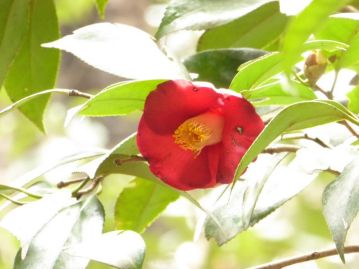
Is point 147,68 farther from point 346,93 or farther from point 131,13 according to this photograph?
point 131,13

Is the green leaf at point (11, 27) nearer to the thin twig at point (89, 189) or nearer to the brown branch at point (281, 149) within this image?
the thin twig at point (89, 189)

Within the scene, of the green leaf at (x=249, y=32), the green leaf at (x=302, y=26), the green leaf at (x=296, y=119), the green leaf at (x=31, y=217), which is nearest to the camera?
the green leaf at (x=302, y=26)

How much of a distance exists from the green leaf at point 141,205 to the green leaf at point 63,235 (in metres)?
0.14

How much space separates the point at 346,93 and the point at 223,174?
0.69ft

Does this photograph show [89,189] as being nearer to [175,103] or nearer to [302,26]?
[175,103]

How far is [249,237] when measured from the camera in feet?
7.53

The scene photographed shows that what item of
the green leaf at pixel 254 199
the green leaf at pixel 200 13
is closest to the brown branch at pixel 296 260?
the green leaf at pixel 254 199

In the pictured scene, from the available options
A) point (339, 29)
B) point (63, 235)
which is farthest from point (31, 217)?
point (339, 29)

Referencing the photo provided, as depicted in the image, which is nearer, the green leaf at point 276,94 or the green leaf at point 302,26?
the green leaf at point 302,26

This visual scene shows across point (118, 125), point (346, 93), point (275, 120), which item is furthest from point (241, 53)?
point (118, 125)

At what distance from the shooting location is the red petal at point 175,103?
2.62ft

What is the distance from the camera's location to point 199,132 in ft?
2.68

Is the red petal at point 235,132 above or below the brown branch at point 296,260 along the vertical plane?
above

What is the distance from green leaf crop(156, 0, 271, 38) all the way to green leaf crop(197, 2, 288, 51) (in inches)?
4.2
